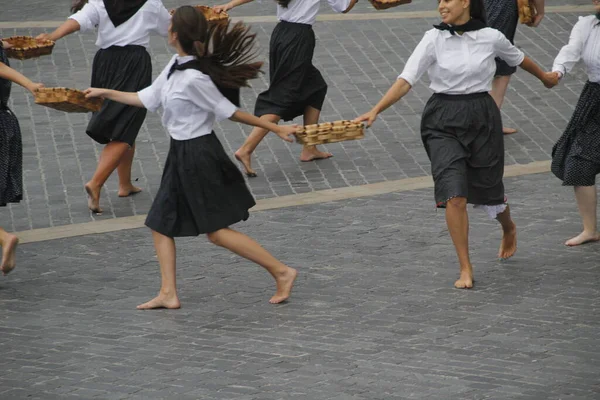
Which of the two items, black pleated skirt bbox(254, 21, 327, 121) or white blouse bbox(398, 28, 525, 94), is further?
black pleated skirt bbox(254, 21, 327, 121)

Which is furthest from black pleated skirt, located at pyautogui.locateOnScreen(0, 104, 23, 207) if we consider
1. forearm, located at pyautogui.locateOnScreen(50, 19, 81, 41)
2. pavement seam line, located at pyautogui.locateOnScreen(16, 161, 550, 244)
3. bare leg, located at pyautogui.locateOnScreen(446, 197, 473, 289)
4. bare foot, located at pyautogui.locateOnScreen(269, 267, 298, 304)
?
→ bare leg, located at pyautogui.locateOnScreen(446, 197, 473, 289)

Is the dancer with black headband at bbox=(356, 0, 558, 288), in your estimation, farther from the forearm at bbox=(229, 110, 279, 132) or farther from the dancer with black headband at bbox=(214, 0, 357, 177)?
the dancer with black headband at bbox=(214, 0, 357, 177)

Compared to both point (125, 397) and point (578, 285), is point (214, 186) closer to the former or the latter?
point (125, 397)

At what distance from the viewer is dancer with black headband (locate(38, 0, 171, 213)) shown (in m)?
9.67

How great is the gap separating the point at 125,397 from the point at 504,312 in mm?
2312

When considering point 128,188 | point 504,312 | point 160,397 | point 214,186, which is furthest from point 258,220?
point 160,397

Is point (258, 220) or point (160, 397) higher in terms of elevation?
point (160, 397)

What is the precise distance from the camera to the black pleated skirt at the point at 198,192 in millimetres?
7715

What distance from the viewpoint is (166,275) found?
7.84m

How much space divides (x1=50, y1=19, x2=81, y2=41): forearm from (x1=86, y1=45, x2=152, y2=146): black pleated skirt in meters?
0.34

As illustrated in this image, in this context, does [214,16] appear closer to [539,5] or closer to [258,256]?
[539,5]

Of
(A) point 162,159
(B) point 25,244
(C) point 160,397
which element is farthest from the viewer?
(A) point 162,159

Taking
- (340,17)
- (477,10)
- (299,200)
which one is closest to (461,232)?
(477,10)

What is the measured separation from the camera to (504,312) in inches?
302
